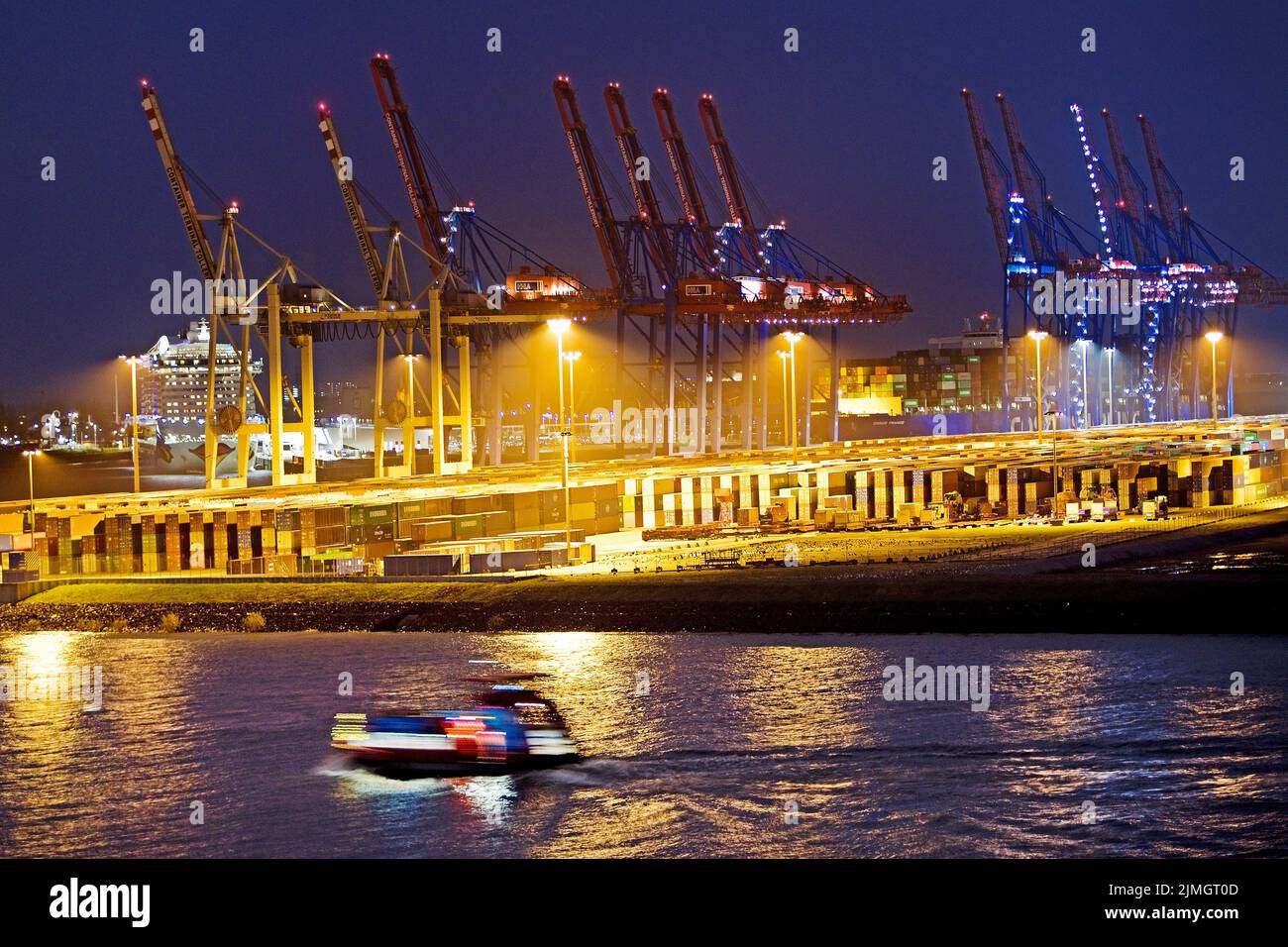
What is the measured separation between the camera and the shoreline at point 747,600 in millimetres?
29500

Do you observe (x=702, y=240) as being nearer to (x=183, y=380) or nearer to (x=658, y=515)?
(x=658, y=515)

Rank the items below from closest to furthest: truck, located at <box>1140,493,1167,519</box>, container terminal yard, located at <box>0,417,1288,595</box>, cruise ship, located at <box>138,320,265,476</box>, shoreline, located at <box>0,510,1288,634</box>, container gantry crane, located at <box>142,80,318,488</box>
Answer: shoreline, located at <box>0,510,1288,634</box> < container terminal yard, located at <box>0,417,1288,595</box> < truck, located at <box>1140,493,1167,519</box> < container gantry crane, located at <box>142,80,318,488</box> < cruise ship, located at <box>138,320,265,476</box>

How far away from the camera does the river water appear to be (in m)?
16.3

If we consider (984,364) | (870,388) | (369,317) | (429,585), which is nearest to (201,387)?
(870,388)

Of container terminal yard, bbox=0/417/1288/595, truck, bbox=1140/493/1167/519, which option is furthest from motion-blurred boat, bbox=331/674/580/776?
truck, bbox=1140/493/1167/519

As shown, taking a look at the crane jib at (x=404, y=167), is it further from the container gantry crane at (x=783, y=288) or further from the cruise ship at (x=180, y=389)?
the cruise ship at (x=180, y=389)

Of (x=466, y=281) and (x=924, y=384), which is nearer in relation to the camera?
(x=466, y=281)

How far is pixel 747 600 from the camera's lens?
31125mm

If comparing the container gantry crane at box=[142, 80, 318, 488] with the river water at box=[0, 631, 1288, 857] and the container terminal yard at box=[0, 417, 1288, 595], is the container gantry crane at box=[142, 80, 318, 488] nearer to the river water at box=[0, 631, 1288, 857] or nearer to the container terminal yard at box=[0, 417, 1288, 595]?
the container terminal yard at box=[0, 417, 1288, 595]

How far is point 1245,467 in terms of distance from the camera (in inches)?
2108

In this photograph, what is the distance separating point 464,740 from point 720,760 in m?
3.33

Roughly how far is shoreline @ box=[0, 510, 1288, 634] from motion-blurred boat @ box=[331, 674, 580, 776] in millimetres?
10593

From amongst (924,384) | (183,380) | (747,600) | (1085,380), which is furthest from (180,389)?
(747,600)

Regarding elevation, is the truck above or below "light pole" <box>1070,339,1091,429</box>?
below
